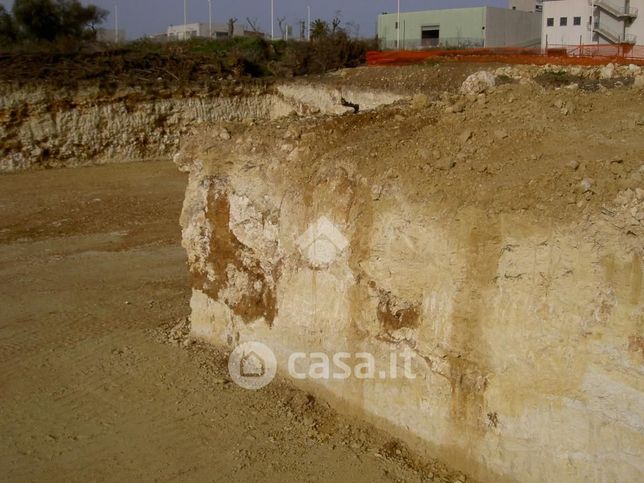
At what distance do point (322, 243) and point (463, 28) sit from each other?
3372 centimetres

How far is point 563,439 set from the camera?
14.4 ft

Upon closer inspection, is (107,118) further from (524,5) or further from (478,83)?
(524,5)

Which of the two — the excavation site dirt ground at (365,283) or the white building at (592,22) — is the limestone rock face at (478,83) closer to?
the excavation site dirt ground at (365,283)

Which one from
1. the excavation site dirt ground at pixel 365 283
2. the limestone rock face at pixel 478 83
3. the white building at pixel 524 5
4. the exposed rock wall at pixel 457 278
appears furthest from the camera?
the white building at pixel 524 5

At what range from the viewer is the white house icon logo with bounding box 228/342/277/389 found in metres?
6.43

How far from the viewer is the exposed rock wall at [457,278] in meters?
4.18

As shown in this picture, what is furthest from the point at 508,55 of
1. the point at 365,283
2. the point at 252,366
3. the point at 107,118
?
the point at 365,283

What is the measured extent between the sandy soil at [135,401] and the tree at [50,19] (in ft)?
75.7

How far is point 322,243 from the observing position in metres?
5.75

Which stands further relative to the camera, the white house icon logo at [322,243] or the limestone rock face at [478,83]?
the limestone rock face at [478,83]

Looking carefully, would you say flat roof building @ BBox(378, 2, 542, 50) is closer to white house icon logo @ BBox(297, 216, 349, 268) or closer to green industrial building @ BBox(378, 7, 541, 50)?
green industrial building @ BBox(378, 7, 541, 50)

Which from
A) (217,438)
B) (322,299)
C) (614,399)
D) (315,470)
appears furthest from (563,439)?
(217,438)

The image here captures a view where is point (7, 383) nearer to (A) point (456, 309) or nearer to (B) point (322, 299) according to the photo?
(B) point (322, 299)

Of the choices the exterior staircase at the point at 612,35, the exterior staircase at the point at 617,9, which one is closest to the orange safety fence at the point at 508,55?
the exterior staircase at the point at 612,35
